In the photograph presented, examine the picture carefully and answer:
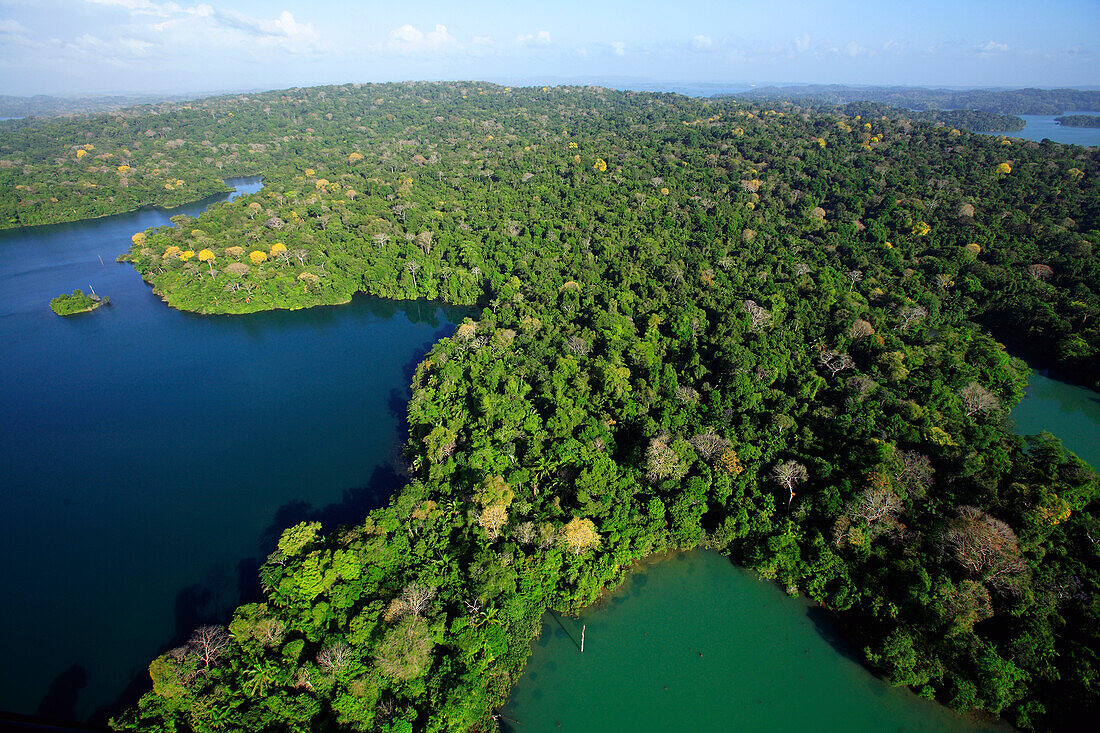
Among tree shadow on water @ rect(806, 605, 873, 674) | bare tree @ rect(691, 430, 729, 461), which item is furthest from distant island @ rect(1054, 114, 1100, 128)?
tree shadow on water @ rect(806, 605, 873, 674)

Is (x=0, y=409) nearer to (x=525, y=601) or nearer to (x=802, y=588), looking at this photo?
(x=525, y=601)

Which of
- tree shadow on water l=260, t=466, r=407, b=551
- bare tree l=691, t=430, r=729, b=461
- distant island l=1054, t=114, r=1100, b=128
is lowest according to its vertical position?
tree shadow on water l=260, t=466, r=407, b=551

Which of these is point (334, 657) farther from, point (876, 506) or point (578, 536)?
point (876, 506)

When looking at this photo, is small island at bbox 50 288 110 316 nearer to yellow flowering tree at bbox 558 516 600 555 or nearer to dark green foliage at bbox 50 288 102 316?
dark green foliage at bbox 50 288 102 316

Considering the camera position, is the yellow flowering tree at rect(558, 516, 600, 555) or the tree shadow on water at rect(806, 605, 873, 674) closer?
the tree shadow on water at rect(806, 605, 873, 674)

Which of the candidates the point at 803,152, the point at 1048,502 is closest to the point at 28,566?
the point at 1048,502

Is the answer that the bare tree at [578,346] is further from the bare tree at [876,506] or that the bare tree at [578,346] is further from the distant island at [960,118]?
the distant island at [960,118]
